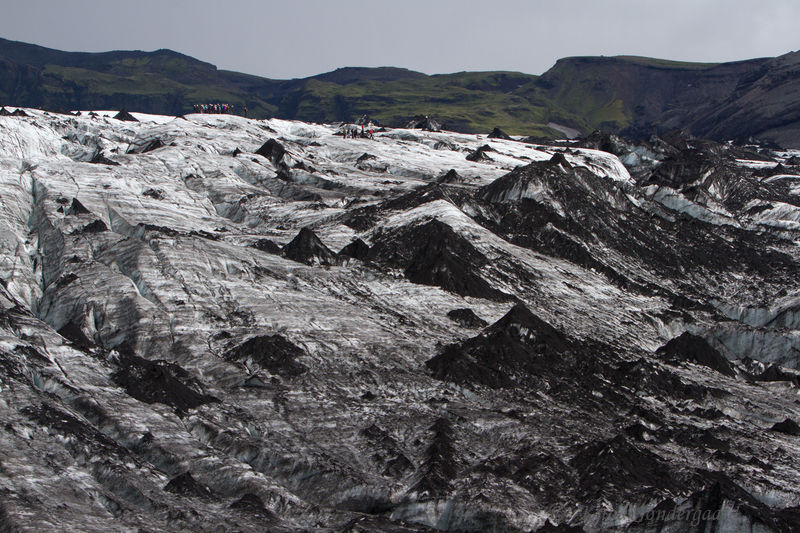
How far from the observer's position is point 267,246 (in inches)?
2287

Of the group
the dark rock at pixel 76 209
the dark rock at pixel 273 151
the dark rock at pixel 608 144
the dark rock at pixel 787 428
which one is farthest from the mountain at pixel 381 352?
the dark rock at pixel 608 144

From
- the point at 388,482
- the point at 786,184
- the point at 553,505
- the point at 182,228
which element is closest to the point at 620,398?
the point at 553,505

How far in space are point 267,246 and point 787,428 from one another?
117 feet

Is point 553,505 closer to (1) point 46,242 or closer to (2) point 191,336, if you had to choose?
(2) point 191,336

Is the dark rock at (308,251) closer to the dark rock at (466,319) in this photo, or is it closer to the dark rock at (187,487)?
the dark rock at (466,319)

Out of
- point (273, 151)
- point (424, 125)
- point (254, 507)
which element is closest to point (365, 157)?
point (273, 151)

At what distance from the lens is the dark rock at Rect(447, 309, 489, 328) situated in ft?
159

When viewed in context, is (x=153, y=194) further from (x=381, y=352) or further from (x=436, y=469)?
(x=436, y=469)

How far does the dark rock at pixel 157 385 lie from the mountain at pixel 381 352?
137 millimetres

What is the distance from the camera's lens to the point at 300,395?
38562mm

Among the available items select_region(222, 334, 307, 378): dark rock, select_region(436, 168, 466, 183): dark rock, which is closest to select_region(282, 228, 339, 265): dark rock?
select_region(222, 334, 307, 378): dark rock

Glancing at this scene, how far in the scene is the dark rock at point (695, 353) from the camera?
160 feet

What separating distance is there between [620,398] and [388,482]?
15.1 meters

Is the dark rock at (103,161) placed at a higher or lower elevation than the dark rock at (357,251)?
higher
